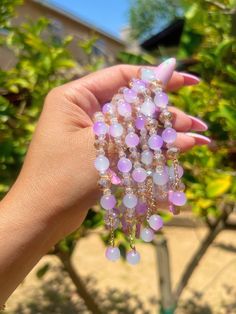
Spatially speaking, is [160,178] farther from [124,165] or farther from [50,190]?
[50,190]

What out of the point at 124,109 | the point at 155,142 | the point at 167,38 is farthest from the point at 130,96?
the point at 167,38

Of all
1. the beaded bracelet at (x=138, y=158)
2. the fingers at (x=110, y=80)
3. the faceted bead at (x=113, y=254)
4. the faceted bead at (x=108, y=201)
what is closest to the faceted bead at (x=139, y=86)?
the beaded bracelet at (x=138, y=158)

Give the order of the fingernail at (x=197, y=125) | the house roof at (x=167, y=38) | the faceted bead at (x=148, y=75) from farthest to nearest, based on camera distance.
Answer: the house roof at (x=167, y=38) → the fingernail at (x=197, y=125) → the faceted bead at (x=148, y=75)

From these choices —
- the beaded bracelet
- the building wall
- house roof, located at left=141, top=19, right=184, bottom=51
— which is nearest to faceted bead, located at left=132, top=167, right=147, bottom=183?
the beaded bracelet

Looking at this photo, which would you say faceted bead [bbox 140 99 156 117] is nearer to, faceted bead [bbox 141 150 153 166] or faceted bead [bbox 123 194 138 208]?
faceted bead [bbox 141 150 153 166]

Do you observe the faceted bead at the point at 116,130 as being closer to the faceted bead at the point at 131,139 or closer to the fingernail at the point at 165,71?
the faceted bead at the point at 131,139
